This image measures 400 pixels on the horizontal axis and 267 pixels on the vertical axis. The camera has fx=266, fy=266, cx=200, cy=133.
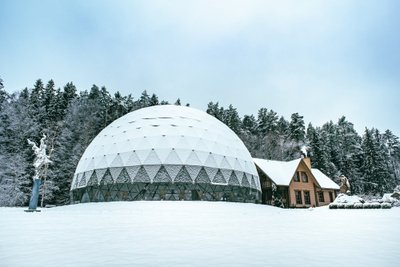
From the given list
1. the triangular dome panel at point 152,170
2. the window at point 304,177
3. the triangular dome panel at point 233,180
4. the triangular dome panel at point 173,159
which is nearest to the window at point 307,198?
Result: the window at point 304,177

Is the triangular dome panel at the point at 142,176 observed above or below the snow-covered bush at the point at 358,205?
above

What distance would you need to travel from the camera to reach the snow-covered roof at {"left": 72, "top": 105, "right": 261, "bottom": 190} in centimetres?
1859

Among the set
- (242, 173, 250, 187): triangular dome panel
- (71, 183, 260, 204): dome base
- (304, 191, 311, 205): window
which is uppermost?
(242, 173, 250, 187): triangular dome panel

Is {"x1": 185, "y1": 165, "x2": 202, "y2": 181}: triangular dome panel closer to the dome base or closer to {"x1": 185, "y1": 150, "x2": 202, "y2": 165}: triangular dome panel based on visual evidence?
{"x1": 185, "y1": 150, "x2": 202, "y2": 165}: triangular dome panel

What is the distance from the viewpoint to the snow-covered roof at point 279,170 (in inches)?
1351

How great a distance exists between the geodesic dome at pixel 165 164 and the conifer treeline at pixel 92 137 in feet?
49.9

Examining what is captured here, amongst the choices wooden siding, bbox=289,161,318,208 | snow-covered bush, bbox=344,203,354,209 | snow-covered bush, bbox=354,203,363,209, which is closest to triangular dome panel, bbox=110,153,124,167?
snow-covered bush, bbox=344,203,354,209

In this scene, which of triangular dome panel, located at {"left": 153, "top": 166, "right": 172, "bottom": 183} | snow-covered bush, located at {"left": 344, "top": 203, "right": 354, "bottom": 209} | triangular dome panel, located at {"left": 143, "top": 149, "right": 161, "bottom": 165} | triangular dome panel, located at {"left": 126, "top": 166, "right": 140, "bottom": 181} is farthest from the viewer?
snow-covered bush, located at {"left": 344, "top": 203, "right": 354, "bottom": 209}

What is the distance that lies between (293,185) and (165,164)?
2346cm

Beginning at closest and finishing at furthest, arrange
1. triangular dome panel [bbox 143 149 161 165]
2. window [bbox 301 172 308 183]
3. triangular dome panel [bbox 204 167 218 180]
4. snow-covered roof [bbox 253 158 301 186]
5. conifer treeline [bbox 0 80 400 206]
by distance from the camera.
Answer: triangular dome panel [bbox 143 149 161 165], triangular dome panel [bbox 204 167 218 180], conifer treeline [bbox 0 80 400 206], snow-covered roof [bbox 253 158 301 186], window [bbox 301 172 308 183]

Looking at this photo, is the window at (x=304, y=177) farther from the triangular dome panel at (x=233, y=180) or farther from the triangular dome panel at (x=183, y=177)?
the triangular dome panel at (x=183, y=177)

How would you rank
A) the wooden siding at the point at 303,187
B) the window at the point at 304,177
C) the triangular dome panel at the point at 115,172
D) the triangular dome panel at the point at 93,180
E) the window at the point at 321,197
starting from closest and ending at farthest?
the triangular dome panel at the point at 115,172 < the triangular dome panel at the point at 93,180 < the wooden siding at the point at 303,187 < the window at the point at 304,177 < the window at the point at 321,197

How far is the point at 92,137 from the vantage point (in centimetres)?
4188

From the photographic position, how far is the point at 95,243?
5.95 m
